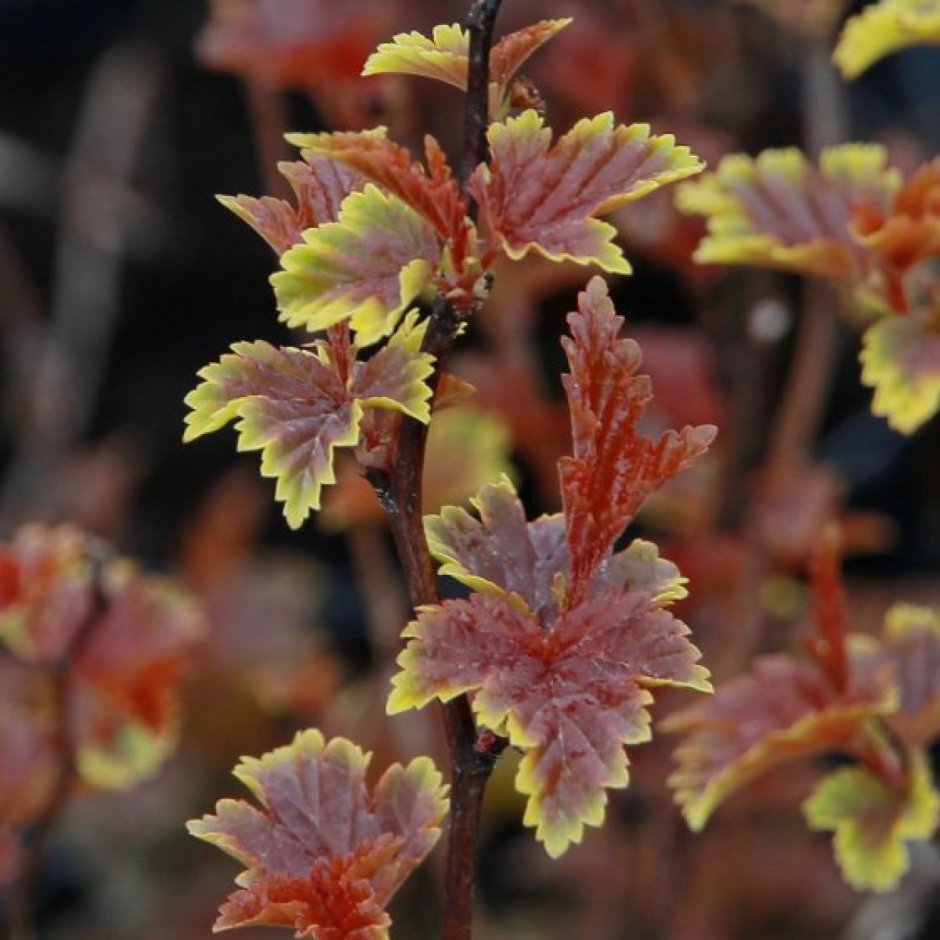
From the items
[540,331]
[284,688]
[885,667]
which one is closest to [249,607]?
[284,688]

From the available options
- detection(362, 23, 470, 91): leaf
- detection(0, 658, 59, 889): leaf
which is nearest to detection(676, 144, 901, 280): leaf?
detection(362, 23, 470, 91): leaf

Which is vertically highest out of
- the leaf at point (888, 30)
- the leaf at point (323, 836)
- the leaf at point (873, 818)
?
the leaf at point (888, 30)

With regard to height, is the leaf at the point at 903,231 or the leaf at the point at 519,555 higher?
the leaf at the point at 903,231

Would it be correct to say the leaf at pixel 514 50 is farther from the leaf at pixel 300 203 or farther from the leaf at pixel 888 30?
the leaf at pixel 888 30

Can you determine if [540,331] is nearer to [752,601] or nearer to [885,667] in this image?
[752,601]

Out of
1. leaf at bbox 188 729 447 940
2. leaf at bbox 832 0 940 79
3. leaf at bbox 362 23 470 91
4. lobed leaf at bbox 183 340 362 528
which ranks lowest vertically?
leaf at bbox 188 729 447 940

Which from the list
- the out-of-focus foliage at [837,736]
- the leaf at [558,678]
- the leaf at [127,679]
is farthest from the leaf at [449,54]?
the leaf at [127,679]

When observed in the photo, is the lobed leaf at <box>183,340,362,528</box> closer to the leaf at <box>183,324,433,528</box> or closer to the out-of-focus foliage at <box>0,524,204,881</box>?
the leaf at <box>183,324,433,528</box>
